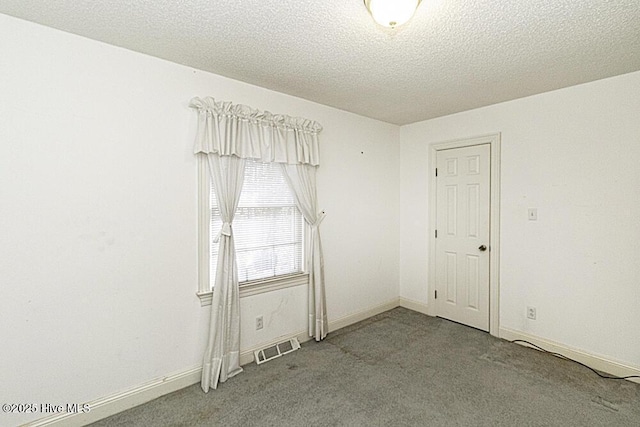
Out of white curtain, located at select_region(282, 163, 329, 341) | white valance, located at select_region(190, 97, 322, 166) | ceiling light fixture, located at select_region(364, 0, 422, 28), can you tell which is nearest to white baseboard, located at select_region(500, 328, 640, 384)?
white curtain, located at select_region(282, 163, 329, 341)

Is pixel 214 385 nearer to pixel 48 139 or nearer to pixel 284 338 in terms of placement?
pixel 284 338

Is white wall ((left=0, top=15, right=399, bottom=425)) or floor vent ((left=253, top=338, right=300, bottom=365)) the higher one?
white wall ((left=0, top=15, right=399, bottom=425))

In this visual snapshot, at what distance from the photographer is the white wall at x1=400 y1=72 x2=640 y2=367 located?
8.24ft

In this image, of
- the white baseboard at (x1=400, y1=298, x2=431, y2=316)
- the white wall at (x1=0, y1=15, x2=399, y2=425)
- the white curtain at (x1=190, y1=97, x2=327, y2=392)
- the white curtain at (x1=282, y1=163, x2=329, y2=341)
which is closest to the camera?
the white wall at (x1=0, y1=15, x2=399, y2=425)

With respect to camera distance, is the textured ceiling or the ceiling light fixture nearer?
the ceiling light fixture

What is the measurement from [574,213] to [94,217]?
3.88 meters

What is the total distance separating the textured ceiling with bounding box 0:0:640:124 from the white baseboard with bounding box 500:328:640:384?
239cm

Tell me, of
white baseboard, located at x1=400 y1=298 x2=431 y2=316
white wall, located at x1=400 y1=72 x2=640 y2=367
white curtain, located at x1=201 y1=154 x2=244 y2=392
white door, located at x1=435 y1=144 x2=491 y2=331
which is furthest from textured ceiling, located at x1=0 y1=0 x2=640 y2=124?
white baseboard, located at x1=400 y1=298 x2=431 y2=316

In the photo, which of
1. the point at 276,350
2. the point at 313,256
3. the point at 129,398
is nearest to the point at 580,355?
the point at 313,256

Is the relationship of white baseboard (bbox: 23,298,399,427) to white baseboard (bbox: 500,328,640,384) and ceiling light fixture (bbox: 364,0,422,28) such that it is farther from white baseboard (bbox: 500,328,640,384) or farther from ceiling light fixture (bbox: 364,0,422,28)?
ceiling light fixture (bbox: 364,0,422,28)

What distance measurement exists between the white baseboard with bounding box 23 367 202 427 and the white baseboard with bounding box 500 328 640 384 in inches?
120

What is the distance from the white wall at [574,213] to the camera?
2512 millimetres

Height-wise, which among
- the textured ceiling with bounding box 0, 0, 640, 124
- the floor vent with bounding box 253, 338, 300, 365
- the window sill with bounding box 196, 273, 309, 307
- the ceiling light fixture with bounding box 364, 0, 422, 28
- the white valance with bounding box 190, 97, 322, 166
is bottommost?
the floor vent with bounding box 253, 338, 300, 365

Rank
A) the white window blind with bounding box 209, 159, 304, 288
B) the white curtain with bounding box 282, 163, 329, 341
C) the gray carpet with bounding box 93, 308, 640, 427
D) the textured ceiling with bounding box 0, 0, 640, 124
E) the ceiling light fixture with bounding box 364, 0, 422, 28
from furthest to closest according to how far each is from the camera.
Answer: the white curtain with bounding box 282, 163, 329, 341 → the white window blind with bounding box 209, 159, 304, 288 → the gray carpet with bounding box 93, 308, 640, 427 → the textured ceiling with bounding box 0, 0, 640, 124 → the ceiling light fixture with bounding box 364, 0, 422, 28
